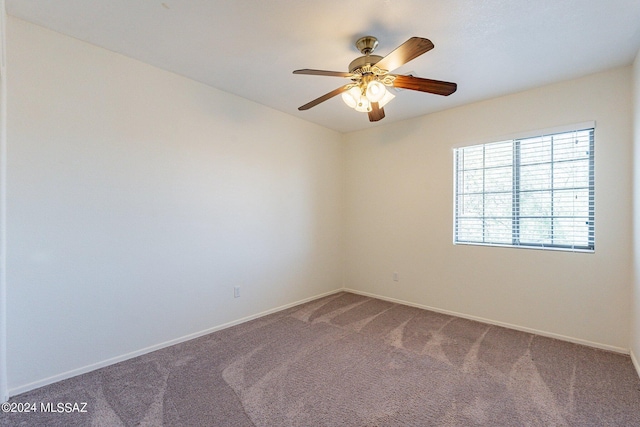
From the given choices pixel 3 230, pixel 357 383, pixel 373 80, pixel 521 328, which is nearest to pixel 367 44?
pixel 373 80

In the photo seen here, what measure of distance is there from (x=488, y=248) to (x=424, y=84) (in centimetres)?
215

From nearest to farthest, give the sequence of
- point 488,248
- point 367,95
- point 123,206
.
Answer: point 367,95, point 123,206, point 488,248

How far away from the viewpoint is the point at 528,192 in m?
3.05

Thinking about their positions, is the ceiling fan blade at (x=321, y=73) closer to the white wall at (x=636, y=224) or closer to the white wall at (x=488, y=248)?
the white wall at (x=488, y=248)

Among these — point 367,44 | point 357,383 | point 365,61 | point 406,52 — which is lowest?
point 357,383

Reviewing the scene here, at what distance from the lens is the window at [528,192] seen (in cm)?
276

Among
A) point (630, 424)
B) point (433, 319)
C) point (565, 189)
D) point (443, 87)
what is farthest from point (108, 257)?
point (565, 189)

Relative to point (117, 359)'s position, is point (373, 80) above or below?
above

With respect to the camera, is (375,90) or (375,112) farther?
(375,112)

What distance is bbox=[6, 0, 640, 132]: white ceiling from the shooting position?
6.01 feet

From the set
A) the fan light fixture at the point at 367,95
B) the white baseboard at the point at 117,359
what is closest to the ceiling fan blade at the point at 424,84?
the fan light fixture at the point at 367,95

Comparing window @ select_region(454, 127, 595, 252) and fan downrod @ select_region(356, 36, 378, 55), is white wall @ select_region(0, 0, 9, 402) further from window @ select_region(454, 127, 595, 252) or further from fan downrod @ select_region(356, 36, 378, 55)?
window @ select_region(454, 127, 595, 252)

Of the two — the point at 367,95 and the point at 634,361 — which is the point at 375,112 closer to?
the point at 367,95

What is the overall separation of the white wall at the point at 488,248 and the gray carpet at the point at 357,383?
0.32 m
